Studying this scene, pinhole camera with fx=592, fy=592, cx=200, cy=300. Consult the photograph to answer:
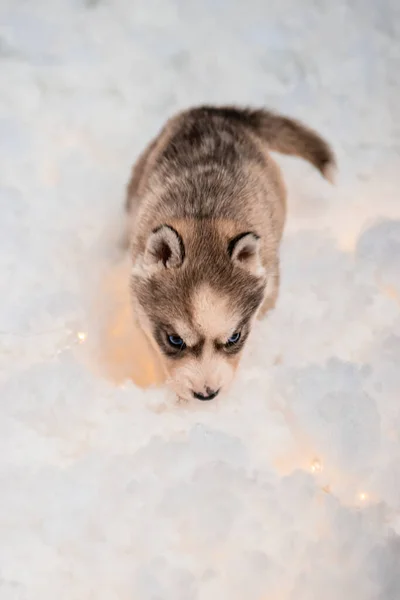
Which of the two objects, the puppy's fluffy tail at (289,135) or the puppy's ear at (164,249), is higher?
the puppy's fluffy tail at (289,135)

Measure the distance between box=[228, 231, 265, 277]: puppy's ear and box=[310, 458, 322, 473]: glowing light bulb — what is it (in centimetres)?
83

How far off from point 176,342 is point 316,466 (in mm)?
804

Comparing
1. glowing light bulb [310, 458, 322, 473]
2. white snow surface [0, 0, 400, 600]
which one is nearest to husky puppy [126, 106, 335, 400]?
white snow surface [0, 0, 400, 600]

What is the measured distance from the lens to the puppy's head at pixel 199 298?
92.1 inches

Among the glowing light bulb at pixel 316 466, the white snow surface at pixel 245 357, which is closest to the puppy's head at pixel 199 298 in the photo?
the white snow surface at pixel 245 357

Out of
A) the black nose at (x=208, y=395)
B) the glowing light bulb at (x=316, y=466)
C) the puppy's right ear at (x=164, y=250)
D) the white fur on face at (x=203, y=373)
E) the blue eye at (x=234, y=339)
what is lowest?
the glowing light bulb at (x=316, y=466)

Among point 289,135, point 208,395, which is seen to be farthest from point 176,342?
point 289,135

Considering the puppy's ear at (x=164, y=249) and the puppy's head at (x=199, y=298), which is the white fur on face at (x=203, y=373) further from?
the puppy's ear at (x=164, y=249)

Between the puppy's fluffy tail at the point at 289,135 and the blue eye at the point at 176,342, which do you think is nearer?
the blue eye at the point at 176,342

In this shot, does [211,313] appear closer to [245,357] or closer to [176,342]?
[176,342]

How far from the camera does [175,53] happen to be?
402 centimetres

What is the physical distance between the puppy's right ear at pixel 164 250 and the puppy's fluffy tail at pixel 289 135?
117cm

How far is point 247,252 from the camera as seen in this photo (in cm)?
245

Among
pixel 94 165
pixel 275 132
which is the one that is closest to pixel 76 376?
pixel 94 165
